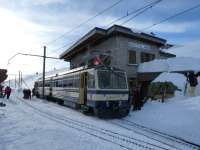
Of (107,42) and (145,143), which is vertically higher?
(107,42)

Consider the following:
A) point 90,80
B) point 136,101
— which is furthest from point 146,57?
point 90,80

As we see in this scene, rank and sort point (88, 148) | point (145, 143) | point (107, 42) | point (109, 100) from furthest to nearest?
point (107, 42), point (109, 100), point (145, 143), point (88, 148)

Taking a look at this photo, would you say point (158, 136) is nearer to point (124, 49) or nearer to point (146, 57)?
point (124, 49)

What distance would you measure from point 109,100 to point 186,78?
8.61 m

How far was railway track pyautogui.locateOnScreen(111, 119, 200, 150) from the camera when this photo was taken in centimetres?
1134

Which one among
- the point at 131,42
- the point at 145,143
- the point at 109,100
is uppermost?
the point at 131,42

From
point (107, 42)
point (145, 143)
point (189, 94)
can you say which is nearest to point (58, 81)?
point (107, 42)

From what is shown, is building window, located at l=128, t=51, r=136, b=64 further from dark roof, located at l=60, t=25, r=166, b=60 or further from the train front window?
the train front window

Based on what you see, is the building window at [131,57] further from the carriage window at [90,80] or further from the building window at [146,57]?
the carriage window at [90,80]

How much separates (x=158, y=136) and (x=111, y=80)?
633 centimetres

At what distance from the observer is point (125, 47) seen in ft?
97.6

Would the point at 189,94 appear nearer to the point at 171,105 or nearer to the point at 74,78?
the point at 171,105

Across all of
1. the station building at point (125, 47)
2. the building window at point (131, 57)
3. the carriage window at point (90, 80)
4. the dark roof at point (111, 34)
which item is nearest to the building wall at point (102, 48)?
the station building at point (125, 47)

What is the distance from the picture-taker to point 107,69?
18.8 m
